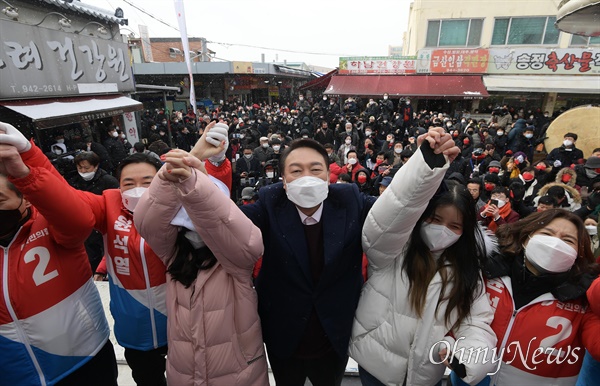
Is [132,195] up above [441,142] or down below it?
below

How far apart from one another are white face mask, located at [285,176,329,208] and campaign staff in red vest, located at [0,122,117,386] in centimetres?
102

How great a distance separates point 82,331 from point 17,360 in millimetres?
275

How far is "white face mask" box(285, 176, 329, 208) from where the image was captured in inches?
59.4

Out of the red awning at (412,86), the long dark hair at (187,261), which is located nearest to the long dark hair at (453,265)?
the long dark hair at (187,261)

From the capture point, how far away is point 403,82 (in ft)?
53.2

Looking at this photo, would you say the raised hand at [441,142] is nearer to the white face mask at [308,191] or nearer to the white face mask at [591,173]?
the white face mask at [308,191]

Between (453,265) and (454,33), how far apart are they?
18.1m

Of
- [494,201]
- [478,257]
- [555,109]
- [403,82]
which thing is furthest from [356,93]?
[478,257]

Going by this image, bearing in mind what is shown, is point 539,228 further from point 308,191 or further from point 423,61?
point 423,61

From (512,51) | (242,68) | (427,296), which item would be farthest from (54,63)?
(512,51)

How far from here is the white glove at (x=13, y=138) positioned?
1175 mm

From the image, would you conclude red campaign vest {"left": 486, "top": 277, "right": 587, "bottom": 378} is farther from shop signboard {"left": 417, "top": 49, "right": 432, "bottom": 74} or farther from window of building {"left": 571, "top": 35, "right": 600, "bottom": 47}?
window of building {"left": 571, "top": 35, "right": 600, "bottom": 47}

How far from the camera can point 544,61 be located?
14906 mm

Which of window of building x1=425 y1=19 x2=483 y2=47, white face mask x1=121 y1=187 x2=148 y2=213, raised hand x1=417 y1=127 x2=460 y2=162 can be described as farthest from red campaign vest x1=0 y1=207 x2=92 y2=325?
window of building x1=425 y1=19 x2=483 y2=47
